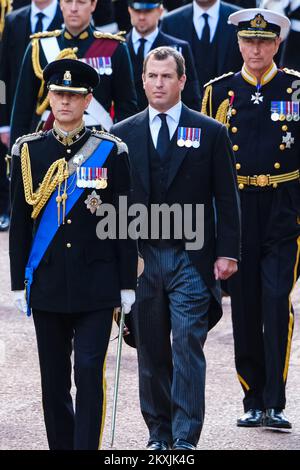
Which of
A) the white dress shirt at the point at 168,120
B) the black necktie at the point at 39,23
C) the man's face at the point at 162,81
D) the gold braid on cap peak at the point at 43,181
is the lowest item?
the gold braid on cap peak at the point at 43,181

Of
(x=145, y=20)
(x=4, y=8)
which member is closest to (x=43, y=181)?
(x=145, y=20)

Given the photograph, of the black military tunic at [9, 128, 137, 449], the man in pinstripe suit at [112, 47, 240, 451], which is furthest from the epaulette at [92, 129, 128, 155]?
the man in pinstripe suit at [112, 47, 240, 451]

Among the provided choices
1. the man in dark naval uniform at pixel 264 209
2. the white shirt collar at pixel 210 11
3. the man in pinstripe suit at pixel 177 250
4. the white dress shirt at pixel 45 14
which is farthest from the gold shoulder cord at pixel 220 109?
the white dress shirt at pixel 45 14

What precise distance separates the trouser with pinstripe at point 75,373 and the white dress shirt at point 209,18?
514 cm

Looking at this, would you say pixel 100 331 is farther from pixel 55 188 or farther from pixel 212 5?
pixel 212 5

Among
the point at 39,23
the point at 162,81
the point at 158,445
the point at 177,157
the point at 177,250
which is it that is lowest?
the point at 158,445

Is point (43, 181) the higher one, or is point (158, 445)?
point (43, 181)

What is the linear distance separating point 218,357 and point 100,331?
2.98 m

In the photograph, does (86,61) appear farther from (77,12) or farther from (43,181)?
(43,181)

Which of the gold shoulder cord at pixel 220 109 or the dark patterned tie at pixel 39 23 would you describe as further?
the dark patterned tie at pixel 39 23

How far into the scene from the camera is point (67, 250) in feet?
25.4

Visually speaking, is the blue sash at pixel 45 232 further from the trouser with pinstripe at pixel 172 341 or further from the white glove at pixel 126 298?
the trouser with pinstripe at pixel 172 341

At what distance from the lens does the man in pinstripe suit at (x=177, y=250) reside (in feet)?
27.2

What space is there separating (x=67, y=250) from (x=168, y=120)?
107cm
